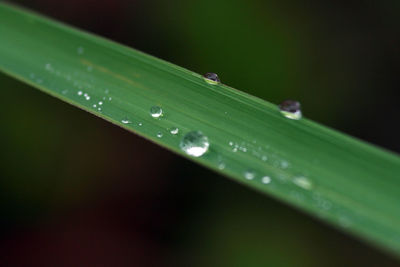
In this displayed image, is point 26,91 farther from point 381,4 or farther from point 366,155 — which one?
point 381,4

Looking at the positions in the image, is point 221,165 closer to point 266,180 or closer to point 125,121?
point 266,180

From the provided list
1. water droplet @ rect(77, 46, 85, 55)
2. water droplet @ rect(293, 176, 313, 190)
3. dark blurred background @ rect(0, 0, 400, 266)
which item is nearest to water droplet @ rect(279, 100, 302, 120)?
water droplet @ rect(293, 176, 313, 190)

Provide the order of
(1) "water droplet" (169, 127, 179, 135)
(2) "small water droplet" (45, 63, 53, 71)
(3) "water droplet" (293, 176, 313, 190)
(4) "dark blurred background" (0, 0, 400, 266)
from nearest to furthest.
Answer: (3) "water droplet" (293, 176, 313, 190) → (1) "water droplet" (169, 127, 179, 135) → (2) "small water droplet" (45, 63, 53, 71) → (4) "dark blurred background" (0, 0, 400, 266)

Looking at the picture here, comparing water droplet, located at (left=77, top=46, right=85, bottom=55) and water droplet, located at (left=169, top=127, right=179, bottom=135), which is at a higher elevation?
water droplet, located at (left=77, top=46, right=85, bottom=55)

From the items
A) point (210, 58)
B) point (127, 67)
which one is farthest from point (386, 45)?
point (127, 67)

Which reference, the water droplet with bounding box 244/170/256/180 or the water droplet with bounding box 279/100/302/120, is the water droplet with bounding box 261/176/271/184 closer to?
the water droplet with bounding box 244/170/256/180

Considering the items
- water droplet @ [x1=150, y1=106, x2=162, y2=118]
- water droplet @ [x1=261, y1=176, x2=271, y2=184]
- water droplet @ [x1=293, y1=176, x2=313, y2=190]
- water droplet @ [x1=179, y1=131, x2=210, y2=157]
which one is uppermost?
water droplet @ [x1=150, y1=106, x2=162, y2=118]

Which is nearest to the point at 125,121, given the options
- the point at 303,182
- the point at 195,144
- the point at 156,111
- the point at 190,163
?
the point at 156,111
